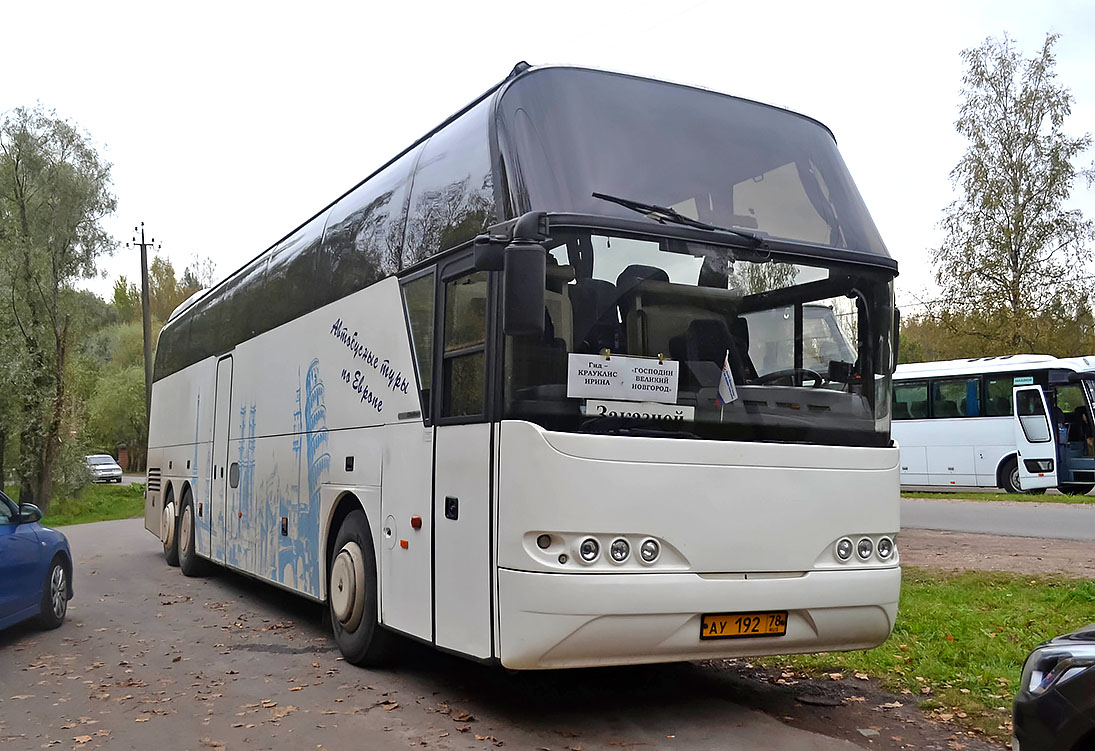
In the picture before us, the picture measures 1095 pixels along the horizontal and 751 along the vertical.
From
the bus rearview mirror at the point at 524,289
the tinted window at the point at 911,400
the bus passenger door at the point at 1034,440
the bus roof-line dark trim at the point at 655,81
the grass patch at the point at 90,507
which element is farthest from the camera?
the grass patch at the point at 90,507

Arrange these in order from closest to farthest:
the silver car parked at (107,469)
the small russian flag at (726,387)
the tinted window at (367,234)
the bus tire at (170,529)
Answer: the small russian flag at (726,387) → the tinted window at (367,234) → the bus tire at (170,529) → the silver car parked at (107,469)

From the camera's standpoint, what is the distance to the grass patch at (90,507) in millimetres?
35472

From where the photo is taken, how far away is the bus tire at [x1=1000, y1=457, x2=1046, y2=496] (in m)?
28.6

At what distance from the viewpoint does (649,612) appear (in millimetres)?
6152

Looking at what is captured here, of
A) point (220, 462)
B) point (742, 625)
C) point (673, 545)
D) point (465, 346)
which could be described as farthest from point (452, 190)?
point (220, 462)

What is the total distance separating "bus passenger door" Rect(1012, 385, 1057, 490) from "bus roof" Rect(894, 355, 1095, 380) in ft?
2.11

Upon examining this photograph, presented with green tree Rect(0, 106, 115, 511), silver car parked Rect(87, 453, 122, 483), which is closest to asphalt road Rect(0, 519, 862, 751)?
green tree Rect(0, 106, 115, 511)

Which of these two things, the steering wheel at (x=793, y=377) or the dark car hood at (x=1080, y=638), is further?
the steering wheel at (x=793, y=377)

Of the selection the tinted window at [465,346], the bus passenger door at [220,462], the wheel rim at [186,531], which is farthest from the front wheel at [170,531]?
the tinted window at [465,346]

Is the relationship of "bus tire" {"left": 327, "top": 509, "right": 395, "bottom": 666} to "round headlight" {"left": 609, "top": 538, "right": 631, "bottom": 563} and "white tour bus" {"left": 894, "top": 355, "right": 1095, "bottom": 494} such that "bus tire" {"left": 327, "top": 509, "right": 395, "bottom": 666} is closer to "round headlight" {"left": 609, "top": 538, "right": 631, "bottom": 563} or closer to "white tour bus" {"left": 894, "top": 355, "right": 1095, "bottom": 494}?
"round headlight" {"left": 609, "top": 538, "right": 631, "bottom": 563}

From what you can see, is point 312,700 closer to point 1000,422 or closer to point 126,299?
point 1000,422

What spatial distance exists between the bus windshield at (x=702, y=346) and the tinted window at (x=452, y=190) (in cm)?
100

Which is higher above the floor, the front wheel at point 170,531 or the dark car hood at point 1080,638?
the dark car hood at point 1080,638

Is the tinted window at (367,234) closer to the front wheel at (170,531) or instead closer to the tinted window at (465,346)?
the tinted window at (465,346)
